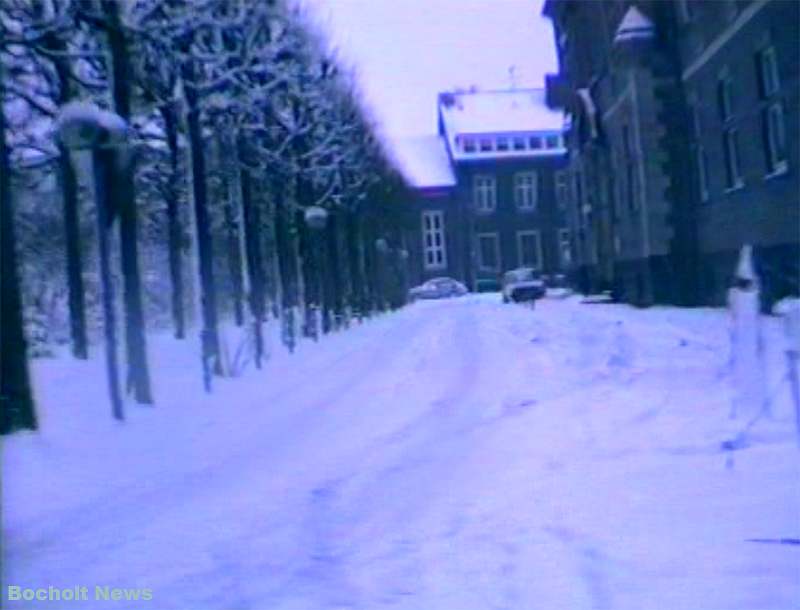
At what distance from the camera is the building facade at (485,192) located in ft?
126

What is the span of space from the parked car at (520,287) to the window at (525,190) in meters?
3.03

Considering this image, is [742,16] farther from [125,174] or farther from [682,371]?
[125,174]

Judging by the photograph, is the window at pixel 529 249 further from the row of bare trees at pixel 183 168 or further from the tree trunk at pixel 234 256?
the tree trunk at pixel 234 256

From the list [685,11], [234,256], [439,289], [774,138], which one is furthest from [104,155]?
[439,289]

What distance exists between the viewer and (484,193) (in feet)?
133

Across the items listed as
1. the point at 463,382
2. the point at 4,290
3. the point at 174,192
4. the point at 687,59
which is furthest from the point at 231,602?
the point at 687,59

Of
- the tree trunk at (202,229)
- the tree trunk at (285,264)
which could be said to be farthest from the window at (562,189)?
the tree trunk at (202,229)

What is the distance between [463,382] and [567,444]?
6.34 meters

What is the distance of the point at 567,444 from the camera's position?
10.2 metres

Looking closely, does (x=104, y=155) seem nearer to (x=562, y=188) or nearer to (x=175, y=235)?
(x=175, y=235)

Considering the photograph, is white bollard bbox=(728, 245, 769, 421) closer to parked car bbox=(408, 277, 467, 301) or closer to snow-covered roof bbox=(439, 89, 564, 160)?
snow-covered roof bbox=(439, 89, 564, 160)

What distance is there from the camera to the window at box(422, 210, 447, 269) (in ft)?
126

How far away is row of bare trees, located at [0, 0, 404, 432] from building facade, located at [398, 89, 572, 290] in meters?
1.56

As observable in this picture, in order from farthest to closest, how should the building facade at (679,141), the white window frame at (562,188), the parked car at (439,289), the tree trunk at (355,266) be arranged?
the white window frame at (562,188) → the parked car at (439,289) → the tree trunk at (355,266) → the building facade at (679,141)
